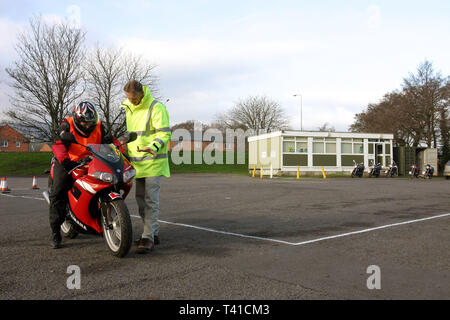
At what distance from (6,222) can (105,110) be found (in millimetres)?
28828

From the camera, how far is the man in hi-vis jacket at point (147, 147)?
482cm

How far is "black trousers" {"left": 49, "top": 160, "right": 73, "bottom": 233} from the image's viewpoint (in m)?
4.75

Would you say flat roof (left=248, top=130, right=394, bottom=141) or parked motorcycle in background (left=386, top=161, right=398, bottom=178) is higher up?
flat roof (left=248, top=130, right=394, bottom=141)

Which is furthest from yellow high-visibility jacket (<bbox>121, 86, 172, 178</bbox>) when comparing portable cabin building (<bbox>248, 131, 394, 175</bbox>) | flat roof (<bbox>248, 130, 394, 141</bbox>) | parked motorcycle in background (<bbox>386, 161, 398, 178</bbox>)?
parked motorcycle in background (<bbox>386, 161, 398, 178</bbox>)

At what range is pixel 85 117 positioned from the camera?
4.82 m

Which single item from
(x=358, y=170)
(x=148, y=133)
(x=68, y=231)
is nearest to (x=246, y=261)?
(x=148, y=133)

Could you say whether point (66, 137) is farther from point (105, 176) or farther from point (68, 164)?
point (105, 176)

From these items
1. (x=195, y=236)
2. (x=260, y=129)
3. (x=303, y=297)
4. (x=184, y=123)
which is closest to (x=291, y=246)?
(x=195, y=236)

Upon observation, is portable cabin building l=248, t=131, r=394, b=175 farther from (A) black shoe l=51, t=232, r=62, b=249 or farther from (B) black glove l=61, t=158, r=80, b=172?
(B) black glove l=61, t=158, r=80, b=172

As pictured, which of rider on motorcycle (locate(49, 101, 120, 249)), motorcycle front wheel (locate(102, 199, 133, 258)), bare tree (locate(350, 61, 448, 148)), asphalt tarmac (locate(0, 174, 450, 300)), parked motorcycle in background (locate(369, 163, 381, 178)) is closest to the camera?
asphalt tarmac (locate(0, 174, 450, 300))

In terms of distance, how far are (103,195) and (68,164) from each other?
0.57 meters

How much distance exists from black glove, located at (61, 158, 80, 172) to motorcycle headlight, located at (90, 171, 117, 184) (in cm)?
44

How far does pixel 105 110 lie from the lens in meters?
34.4
